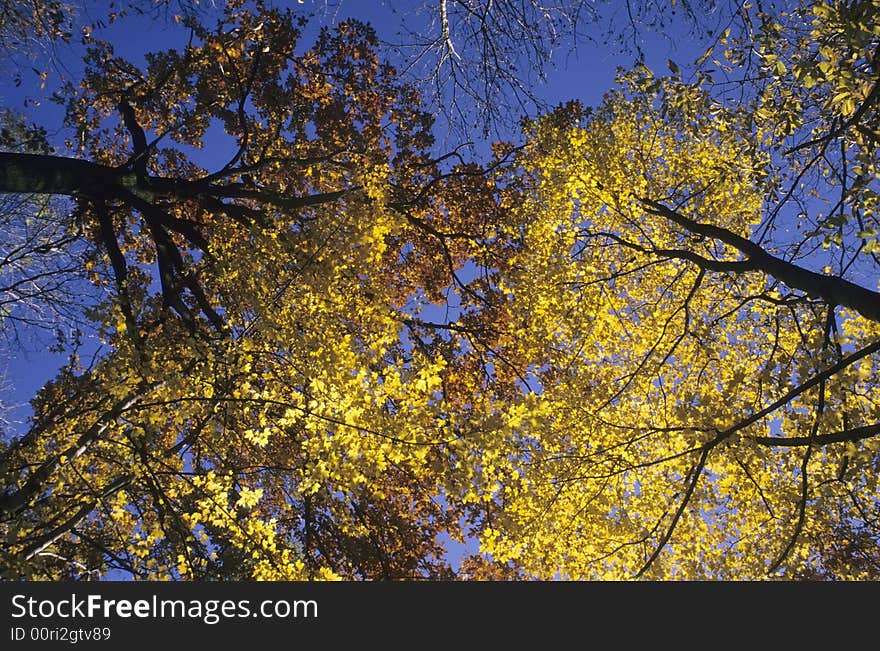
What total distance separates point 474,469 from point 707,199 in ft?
19.9

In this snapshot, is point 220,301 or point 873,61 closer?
point 873,61

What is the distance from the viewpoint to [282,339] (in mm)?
4938

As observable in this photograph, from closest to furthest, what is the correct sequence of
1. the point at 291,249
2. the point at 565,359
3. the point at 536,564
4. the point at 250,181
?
1. the point at 291,249
2. the point at 536,564
3. the point at 250,181
4. the point at 565,359

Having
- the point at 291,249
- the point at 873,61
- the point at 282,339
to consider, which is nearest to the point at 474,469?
the point at 282,339

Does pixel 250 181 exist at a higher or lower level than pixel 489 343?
higher

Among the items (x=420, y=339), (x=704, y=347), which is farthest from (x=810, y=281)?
(x=420, y=339)

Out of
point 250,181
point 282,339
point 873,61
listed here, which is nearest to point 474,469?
point 282,339

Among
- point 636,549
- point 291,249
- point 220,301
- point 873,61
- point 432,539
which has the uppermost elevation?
point 220,301

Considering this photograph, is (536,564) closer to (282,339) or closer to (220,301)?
(282,339)

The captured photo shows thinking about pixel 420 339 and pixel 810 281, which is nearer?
pixel 810 281

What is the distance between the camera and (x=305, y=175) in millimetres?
9336

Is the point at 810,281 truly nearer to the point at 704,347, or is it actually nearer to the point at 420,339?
the point at 704,347

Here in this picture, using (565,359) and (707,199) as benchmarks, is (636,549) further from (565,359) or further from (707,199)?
(707,199)

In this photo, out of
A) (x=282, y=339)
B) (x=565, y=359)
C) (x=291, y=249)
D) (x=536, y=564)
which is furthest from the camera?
(x=565, y=359)
